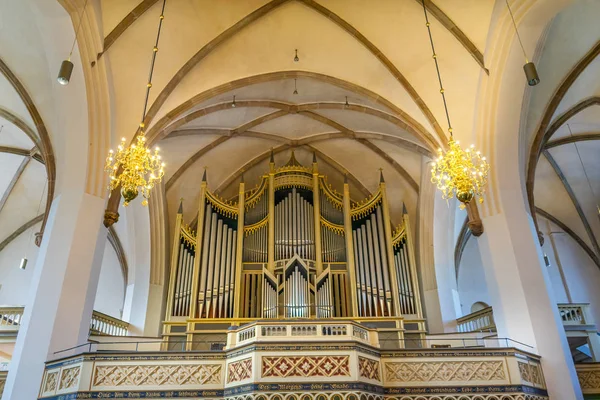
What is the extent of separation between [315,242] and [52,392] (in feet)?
23.6

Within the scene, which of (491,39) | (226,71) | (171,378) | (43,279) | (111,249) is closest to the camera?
(171,378)

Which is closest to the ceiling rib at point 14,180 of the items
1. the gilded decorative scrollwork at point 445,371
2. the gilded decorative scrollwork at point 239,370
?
the gilded decorative scrollwork at point 239,370

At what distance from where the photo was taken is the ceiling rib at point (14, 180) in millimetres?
13833

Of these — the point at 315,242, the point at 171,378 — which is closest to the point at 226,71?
the point at 315,242

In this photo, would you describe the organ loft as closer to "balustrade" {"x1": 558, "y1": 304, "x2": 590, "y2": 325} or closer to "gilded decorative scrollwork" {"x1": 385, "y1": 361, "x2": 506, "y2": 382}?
"gilded decorative scrollwork" {"x1": 385, "y1": 361, "x2": 506, "y2": 382}

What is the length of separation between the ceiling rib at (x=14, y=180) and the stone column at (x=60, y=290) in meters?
4.71

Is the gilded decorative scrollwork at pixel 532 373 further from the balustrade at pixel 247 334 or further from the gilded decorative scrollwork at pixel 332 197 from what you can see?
the gilded decorative scrollwork at pixel 332 197

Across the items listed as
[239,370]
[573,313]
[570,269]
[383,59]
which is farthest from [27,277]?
[570,269]

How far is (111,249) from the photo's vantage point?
16.8 m

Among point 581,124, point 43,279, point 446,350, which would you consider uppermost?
point 581,124

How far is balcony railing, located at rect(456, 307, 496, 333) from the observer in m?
12.3

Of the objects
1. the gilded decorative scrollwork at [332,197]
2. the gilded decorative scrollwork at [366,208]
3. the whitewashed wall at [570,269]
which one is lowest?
the whitewashed wall at [570,269]

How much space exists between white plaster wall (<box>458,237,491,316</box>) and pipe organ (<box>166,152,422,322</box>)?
490 centimetres

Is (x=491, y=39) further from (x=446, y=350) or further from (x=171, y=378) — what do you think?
(x=171, y=378)
